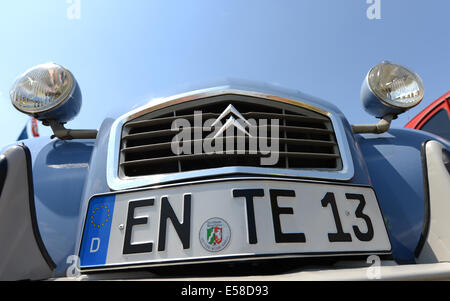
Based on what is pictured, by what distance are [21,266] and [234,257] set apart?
0.87 metres

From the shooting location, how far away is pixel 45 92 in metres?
1.81

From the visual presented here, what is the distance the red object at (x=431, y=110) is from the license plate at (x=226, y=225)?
4691 millimetres

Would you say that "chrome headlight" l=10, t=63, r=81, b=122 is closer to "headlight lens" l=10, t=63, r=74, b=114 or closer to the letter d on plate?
→ "headlight lens" l=10, t=63, r=74, b=114

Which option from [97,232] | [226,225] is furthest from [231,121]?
[97,232]

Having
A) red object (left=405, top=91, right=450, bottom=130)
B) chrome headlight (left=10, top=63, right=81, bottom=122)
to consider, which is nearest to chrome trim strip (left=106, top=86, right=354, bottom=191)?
chrome headlight (left=10, top=63, right=81, bottom=122)

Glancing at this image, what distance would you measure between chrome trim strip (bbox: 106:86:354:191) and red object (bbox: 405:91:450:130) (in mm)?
4331

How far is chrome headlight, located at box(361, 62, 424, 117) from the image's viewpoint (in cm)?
195

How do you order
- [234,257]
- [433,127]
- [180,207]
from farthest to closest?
[433,127] < [180,207] < [234,257]

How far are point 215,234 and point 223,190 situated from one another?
180 mm

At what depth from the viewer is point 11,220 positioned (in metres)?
1.38

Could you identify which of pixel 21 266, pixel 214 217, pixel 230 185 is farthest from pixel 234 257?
pixel 21 266

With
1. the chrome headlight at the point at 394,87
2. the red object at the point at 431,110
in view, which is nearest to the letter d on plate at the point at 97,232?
the chrome headlight at the point at 394,87
